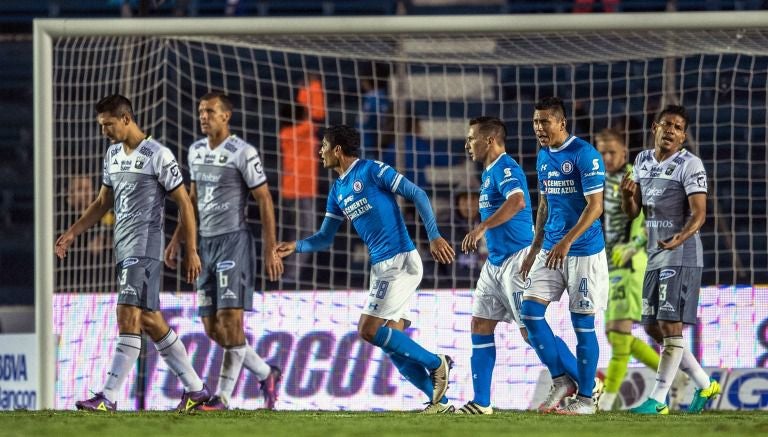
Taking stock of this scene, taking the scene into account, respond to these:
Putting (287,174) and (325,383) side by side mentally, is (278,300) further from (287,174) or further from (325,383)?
(287,174)

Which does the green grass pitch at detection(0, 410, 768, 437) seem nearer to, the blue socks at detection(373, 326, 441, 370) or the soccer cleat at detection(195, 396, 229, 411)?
the blue socks at detection(373, 326, 441, 370)

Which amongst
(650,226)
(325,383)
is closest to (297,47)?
(325,383)

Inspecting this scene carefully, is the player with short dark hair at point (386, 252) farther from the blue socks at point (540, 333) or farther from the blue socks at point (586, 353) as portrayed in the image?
the blue socks at point (586, 353)

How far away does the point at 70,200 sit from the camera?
9.95m

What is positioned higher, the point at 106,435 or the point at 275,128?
the point at 275,128

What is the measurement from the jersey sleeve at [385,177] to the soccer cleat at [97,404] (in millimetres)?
→ 2088

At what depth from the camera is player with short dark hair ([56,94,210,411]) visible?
769 cm

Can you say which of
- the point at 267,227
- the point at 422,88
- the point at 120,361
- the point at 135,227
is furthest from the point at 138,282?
the point at 422,88

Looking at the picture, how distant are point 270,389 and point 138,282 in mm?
1625

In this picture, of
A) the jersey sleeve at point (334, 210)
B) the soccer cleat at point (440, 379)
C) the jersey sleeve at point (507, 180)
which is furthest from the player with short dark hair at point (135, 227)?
the jersey sleeve at point (507, 180)

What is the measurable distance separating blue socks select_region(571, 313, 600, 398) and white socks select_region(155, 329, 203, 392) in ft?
8.01

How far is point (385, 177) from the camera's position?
754cm

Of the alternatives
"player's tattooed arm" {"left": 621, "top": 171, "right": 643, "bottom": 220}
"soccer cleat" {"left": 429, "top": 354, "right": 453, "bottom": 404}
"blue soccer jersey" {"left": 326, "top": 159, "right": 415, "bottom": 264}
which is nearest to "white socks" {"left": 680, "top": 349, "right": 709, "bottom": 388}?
"player's tattooed arm" {"left": 621, "top": 171, "right": 643, "bottom": 220}

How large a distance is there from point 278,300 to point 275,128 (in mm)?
2317
